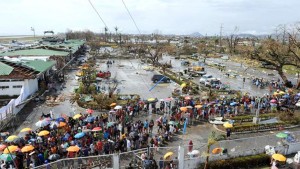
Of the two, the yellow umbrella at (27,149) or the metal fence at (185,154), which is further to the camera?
the yellow umbrella at (27,149)

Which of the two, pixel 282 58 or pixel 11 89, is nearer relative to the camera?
pixel 11 89

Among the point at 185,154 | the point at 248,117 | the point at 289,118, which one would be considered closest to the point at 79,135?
the point at 185,154

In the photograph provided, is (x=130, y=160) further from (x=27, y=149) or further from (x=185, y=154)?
(x=27, y=149)

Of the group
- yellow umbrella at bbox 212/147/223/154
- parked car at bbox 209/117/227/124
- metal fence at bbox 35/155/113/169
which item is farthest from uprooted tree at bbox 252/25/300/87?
metal fence at bbox 35/155/113/169

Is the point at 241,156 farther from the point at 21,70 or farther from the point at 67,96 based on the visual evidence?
the point at 21,70

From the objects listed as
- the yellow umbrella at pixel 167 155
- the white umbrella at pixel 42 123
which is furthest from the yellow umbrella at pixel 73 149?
the yellow umbrella at pixel 167 155

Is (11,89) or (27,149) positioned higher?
(11,89)

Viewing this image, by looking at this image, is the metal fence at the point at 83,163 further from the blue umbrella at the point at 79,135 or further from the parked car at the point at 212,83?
the parked car at the point at 212,83

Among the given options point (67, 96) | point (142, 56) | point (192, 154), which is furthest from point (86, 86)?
point (142, 56)

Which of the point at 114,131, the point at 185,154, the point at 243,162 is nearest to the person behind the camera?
the point at 185,154

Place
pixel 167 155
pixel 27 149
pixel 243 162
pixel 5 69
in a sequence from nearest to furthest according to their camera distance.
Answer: pixel 27 149 < pixel 167 155 < pixel 243 162 < pixel 5 69
